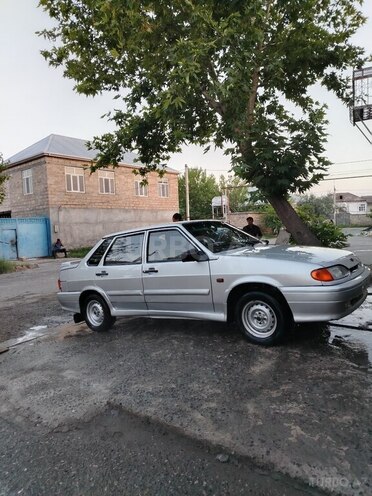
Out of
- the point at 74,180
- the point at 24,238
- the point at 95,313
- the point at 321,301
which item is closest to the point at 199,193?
the point at 74,180

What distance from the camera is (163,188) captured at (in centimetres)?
3098

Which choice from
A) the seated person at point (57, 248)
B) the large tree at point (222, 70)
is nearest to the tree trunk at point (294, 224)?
the large tree at point (222, 70)

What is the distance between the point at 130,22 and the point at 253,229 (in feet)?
18.1

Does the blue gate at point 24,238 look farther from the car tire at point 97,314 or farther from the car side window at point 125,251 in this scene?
the car side window at point 125,251

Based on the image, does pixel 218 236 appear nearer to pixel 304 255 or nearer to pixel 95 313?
pixel 304 255

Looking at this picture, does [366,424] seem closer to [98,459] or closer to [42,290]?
[98,459]

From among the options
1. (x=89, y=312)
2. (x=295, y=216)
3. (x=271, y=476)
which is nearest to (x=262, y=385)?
(x=271, y=476)

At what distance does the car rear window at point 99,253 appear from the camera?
220 inches

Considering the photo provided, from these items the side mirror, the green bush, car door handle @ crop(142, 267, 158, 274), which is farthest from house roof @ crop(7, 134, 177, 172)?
the side mirror

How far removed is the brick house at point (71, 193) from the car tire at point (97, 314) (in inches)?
685

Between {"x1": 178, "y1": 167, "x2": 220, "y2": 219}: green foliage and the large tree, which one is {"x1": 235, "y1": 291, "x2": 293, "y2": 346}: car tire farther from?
{"x1": 178, "y1": 167, "x2": 220, "y2": 219}: green foliage

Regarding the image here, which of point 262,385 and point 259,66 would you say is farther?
point 259,66

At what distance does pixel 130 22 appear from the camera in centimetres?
723

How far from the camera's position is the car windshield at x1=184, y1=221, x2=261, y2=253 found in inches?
189
